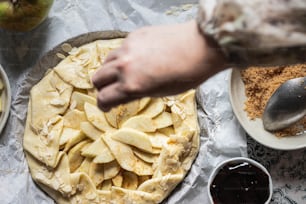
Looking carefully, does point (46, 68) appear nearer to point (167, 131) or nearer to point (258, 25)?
point (167, 131)

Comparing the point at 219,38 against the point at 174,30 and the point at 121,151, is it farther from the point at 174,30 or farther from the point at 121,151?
the point at 121,151

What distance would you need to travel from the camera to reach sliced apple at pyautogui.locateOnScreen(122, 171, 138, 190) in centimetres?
103

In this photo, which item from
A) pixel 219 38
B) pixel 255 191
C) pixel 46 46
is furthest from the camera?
pixel 46 46

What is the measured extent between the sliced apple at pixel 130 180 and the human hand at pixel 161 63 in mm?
546

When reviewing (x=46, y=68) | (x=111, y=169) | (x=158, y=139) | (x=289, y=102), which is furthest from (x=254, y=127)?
(x=46, y=68)

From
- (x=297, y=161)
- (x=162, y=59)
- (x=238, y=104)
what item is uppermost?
(x=162, y=59)

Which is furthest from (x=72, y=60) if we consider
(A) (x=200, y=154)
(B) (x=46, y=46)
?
(A) (x=200, y=154)

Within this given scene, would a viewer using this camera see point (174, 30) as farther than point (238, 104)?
No

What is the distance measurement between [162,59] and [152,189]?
570mm

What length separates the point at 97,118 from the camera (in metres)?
1.02

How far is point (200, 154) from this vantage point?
1042mm

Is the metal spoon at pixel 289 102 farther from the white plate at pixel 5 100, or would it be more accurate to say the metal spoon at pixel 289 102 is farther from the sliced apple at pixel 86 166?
the white plate at pixel 5 100

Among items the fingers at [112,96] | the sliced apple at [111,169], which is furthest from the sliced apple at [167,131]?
the fingers at [112,96]

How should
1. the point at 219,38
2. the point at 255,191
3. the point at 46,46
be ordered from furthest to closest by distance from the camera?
the point at 46,46 < the point at 255,191 < the point at 219,38
